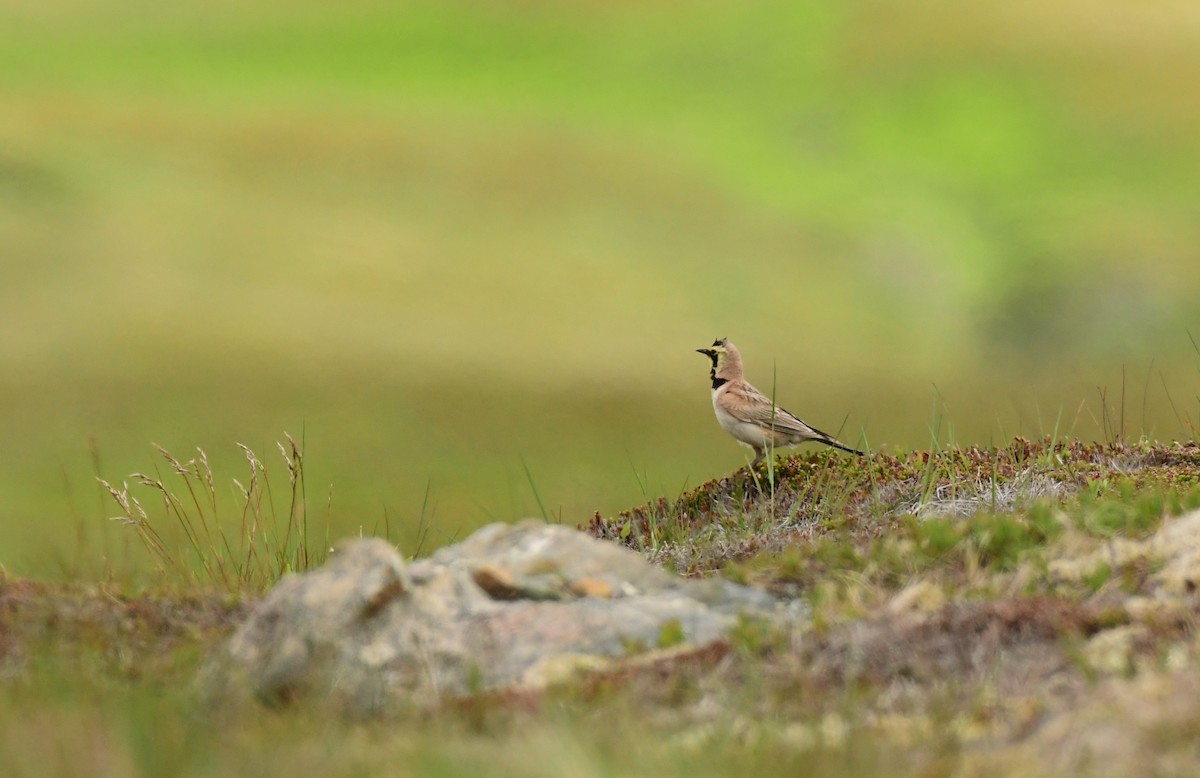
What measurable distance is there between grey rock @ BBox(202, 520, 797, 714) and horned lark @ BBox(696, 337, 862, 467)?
12.6 feet

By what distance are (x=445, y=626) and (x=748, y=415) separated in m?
4.91

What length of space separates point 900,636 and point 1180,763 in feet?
5.32

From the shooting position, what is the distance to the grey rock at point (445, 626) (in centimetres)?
605

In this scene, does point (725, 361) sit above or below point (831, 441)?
above

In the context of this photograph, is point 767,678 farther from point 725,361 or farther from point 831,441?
point 725,361

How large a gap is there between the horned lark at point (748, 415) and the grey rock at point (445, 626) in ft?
12.6

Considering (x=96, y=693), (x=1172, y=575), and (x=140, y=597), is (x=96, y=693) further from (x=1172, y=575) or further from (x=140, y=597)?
(x=1172, y=575)

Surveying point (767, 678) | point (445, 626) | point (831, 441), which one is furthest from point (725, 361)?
point (767, 678)

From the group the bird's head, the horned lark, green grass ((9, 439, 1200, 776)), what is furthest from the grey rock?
the bird's head

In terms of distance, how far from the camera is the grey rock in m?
6.05

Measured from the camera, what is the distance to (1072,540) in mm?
6867

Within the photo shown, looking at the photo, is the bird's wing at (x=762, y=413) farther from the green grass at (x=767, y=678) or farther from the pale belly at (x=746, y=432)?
the green grass at (x=767, y=678)

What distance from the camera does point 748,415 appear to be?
10.9 metres

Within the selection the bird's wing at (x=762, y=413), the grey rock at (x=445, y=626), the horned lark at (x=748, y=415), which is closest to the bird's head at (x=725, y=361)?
the horned lark at (x=748, y=415)
